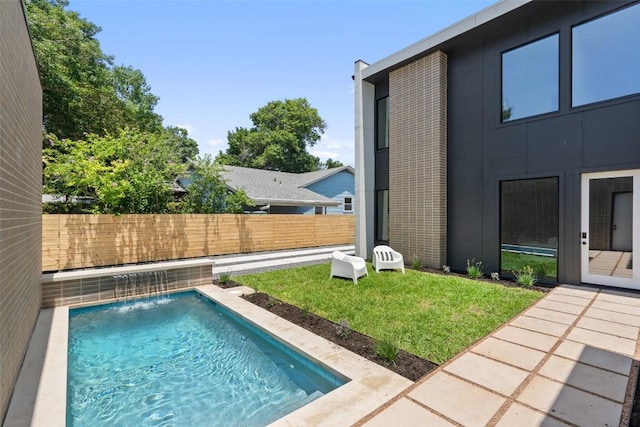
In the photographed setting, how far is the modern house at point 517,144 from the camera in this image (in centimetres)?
613

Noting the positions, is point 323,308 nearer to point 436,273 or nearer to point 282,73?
point 436,273

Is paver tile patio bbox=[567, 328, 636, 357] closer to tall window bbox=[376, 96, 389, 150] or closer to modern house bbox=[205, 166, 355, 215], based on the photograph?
tall window bbox=[376, 96, 389, 150]

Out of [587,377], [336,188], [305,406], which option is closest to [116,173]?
[305,406]

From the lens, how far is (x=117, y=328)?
214 inches

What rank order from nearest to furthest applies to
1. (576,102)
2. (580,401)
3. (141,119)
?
1. (580,401)
2. (576,102)
3. (141,119)

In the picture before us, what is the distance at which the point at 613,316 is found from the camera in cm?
472

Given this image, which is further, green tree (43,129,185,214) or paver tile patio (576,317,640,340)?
green tree (43,129,185,214)

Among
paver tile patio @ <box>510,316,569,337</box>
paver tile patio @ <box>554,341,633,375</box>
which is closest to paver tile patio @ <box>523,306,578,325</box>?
paver tile patio @ <box>510,316,569,337</box>

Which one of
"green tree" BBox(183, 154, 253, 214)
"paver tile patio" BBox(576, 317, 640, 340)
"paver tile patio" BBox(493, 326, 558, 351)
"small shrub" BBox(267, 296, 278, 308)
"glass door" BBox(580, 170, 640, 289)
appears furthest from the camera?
"green tree" BBox(183, 154, 253, 214)

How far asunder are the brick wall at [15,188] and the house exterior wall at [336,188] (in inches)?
640

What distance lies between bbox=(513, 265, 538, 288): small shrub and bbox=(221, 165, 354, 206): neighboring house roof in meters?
11.4

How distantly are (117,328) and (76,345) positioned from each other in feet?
2.52

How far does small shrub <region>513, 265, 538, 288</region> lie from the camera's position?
6812 millimetres

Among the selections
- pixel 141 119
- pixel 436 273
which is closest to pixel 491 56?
pixel 436 273
